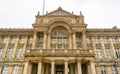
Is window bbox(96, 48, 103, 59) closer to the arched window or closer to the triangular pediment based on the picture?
the arched window

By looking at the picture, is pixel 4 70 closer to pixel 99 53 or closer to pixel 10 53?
pixel 10 53

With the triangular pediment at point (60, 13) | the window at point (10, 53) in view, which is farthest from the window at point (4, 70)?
the triangular pediment at point (60, 13)

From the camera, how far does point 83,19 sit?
3073cm

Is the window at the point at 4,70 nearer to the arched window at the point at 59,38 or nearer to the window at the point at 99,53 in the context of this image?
the arched window at the point at 59,38

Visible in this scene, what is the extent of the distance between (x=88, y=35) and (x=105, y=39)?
344cm

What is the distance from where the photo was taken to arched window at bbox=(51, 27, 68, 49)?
93.8 ft

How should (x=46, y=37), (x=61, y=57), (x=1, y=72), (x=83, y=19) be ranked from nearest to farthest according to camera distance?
(x=61, y=57)
(x=1, y=72)
(x=46, y=37)
(x=83, y=19)

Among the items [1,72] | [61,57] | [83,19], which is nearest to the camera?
[61,57]

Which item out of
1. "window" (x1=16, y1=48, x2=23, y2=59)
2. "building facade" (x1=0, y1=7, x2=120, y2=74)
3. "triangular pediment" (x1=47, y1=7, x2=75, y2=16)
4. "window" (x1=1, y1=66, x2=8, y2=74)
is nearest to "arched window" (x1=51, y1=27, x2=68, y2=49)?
"building facade" (x1=0, y1=7, x2=120, y2=74)

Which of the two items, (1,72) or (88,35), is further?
(88,35)

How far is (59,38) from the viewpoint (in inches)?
1171

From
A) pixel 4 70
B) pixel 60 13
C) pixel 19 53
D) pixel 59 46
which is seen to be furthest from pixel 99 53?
pixel 4 70

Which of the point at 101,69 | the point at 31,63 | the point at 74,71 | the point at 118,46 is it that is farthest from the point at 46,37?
the point at 118,46

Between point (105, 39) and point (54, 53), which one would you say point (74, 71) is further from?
point (105, 39)
